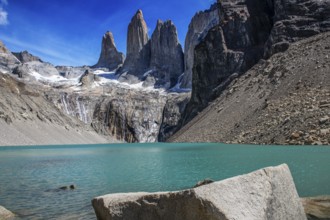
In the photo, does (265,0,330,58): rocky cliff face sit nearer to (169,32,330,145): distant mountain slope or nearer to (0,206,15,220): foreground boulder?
(169,32,330,145): distant mountain slope

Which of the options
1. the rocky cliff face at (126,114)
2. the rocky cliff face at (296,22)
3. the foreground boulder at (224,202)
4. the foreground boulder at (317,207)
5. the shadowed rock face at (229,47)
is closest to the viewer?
the foreground boulder at (224,202)

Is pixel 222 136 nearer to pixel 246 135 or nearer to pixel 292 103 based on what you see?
pixel 246 135

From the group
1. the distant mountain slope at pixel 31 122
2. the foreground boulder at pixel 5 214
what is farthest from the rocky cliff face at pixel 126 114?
the foreground boulder at pixel 5 214

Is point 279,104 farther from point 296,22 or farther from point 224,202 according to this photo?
point 224,202

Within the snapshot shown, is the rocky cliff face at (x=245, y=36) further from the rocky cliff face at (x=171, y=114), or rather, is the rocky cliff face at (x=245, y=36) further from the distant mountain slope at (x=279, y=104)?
the rocky cliff face at (x=171, y=114)

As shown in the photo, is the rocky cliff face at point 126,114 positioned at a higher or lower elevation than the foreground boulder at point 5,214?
higher

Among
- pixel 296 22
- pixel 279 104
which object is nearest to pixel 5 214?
pixel 279 104

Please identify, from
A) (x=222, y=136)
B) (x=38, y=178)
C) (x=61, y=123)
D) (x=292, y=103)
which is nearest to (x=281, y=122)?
(x=292, y=103)

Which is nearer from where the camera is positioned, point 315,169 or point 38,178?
point 315,169
